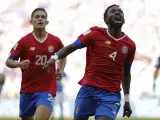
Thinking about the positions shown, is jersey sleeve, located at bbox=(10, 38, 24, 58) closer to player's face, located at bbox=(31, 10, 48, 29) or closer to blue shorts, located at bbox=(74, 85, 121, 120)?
player's face, located at bbox=(31, 10, 48, 29)

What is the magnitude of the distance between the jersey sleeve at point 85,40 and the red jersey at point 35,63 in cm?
165

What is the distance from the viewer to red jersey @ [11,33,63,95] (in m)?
9.77

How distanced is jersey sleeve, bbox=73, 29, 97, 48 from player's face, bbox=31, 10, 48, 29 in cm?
189

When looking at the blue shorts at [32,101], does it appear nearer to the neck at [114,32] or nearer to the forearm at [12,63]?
the forearm at [12,63]

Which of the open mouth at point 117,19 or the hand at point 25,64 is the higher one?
the open mouth at point 117,19

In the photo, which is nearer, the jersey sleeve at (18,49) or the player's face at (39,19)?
the jersey sleeve at (18,49)

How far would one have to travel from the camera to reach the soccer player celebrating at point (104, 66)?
27.0 feet

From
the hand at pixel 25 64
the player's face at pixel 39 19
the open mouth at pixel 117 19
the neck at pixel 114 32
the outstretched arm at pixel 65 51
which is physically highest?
the player's face at pixel 39 19

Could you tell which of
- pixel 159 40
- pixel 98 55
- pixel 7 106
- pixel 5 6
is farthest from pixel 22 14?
pixel 98 55

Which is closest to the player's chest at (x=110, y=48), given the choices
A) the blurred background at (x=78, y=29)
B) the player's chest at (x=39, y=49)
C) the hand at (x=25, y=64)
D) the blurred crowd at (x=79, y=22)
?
the hand at (x=25, y=64)

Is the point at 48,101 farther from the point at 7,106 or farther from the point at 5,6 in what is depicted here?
the point at 5,6

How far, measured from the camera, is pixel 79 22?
2589 centimetres

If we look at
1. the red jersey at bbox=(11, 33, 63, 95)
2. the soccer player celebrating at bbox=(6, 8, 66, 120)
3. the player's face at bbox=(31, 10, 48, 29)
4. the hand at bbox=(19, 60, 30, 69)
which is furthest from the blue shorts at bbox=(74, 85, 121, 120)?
the player's face at bbox=(31, 10, 48, 29)

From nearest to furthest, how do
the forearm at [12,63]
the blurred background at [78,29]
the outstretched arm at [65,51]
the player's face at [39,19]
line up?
the outstretched arm at [65,51] → the forearm at [12,63] → the player's face at [39,19] → the blurred background at [78,29]
